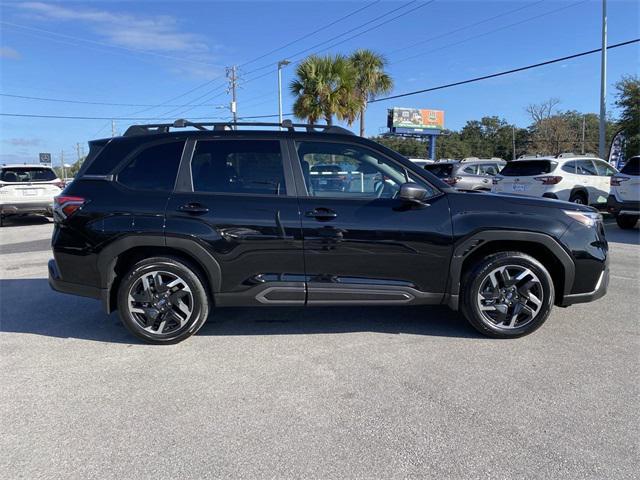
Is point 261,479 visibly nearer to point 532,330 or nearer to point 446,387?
point 446,387

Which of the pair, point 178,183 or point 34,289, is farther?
point 34,289

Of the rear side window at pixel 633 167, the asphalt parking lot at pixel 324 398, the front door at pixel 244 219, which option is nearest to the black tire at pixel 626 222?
the rear side window at pixel 633 167

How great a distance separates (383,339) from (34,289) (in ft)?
15.7

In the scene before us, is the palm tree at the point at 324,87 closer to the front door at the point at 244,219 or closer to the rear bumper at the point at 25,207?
the rear bumper at the point at 25,207

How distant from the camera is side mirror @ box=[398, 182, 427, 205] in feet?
12.8

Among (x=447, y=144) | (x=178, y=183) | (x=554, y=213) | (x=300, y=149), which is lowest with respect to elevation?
(x=554, y=213)

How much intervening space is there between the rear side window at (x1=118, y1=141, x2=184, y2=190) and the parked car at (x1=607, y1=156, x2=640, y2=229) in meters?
10.2

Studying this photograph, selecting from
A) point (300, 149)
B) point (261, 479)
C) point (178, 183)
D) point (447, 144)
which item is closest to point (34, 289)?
point (178, 183)

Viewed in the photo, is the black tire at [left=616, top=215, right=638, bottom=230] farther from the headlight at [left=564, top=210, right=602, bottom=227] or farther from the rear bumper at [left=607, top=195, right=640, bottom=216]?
the headlight at [left=564, top=210, right=602, bottom=227]

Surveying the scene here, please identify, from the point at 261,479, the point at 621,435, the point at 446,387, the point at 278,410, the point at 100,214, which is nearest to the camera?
the point at 261,479

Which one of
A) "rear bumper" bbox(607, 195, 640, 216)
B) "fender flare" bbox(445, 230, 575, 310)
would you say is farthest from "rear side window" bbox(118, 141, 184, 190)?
"rear bumper" bbox(607, 195, 640, 216)

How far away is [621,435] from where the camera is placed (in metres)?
2.76

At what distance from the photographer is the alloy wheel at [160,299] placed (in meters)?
4.12

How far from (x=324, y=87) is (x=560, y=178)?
44.0 feet
